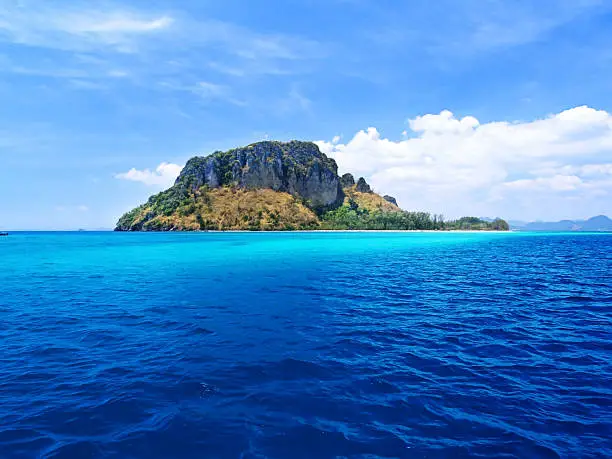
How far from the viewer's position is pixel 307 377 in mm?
12602

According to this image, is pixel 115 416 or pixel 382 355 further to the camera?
pixel 382 355

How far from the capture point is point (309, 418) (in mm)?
9836

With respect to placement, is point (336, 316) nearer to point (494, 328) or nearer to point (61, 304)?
point (494, 328)

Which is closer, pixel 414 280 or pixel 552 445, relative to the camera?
pixel 552 445

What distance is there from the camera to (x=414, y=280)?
3634 centimetres

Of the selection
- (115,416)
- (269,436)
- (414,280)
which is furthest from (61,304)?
(414,280)

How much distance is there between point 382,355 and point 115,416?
10084 millimetres

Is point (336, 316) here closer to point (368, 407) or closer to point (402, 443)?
point (368, 407)

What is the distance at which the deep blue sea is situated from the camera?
8859 millimetres

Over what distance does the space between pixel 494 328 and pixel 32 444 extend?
2025cm

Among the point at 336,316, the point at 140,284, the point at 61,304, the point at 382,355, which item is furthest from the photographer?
the point at 140,284

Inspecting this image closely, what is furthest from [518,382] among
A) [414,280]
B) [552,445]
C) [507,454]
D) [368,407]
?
[414,280]

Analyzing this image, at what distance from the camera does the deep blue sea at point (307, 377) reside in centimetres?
886

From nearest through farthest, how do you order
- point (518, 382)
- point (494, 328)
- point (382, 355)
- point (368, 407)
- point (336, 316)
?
point (368, 407)
point (518, 382)
point (382, 355)
point (494, 328)
point (336, 316)
